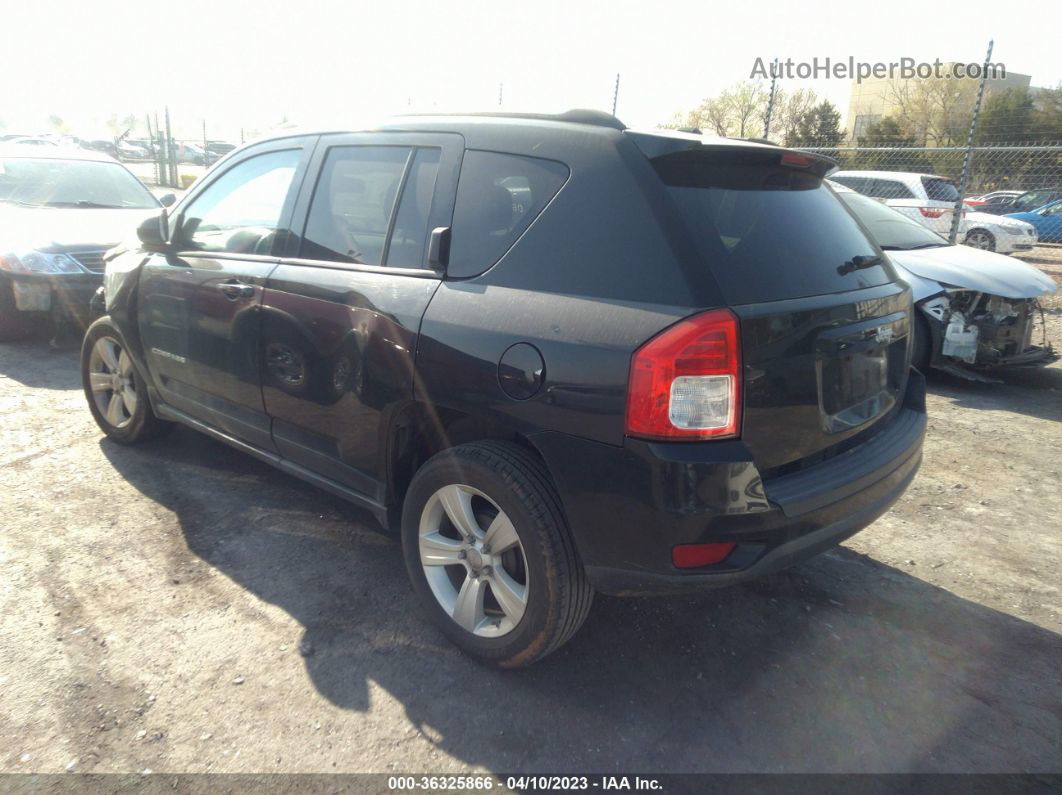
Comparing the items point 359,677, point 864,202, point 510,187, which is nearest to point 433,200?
point 510,187

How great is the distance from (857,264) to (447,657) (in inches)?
81.5

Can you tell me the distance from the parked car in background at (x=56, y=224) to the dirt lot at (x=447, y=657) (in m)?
3.06

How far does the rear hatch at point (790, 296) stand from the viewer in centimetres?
224

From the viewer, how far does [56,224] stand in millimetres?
6887

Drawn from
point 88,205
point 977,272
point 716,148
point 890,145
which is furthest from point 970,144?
point 890,145

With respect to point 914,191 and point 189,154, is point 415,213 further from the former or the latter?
point 189,154

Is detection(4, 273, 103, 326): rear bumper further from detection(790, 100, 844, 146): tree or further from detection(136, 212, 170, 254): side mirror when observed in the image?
detection(790, 100, 844, 146): tree

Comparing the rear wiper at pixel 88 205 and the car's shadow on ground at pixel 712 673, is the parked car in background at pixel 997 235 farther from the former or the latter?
the rear wiper at pixel 88 205

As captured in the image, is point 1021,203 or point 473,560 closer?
point 473,560

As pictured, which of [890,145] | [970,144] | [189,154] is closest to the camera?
[970,144]

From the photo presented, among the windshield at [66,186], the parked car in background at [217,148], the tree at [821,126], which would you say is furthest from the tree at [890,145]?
the parked car in background at [217,148]

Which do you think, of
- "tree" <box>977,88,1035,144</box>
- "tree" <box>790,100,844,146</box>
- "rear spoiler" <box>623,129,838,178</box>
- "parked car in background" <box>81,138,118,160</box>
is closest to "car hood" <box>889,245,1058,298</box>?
"rear spoiler" <box>623,129,838,178</box>

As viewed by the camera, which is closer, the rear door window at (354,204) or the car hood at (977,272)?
the rear door window at (354,204)

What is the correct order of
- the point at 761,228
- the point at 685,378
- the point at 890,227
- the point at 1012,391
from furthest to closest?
the point at 890,227, the point at 1012,391, the point at 761,228, the point at 685,378
